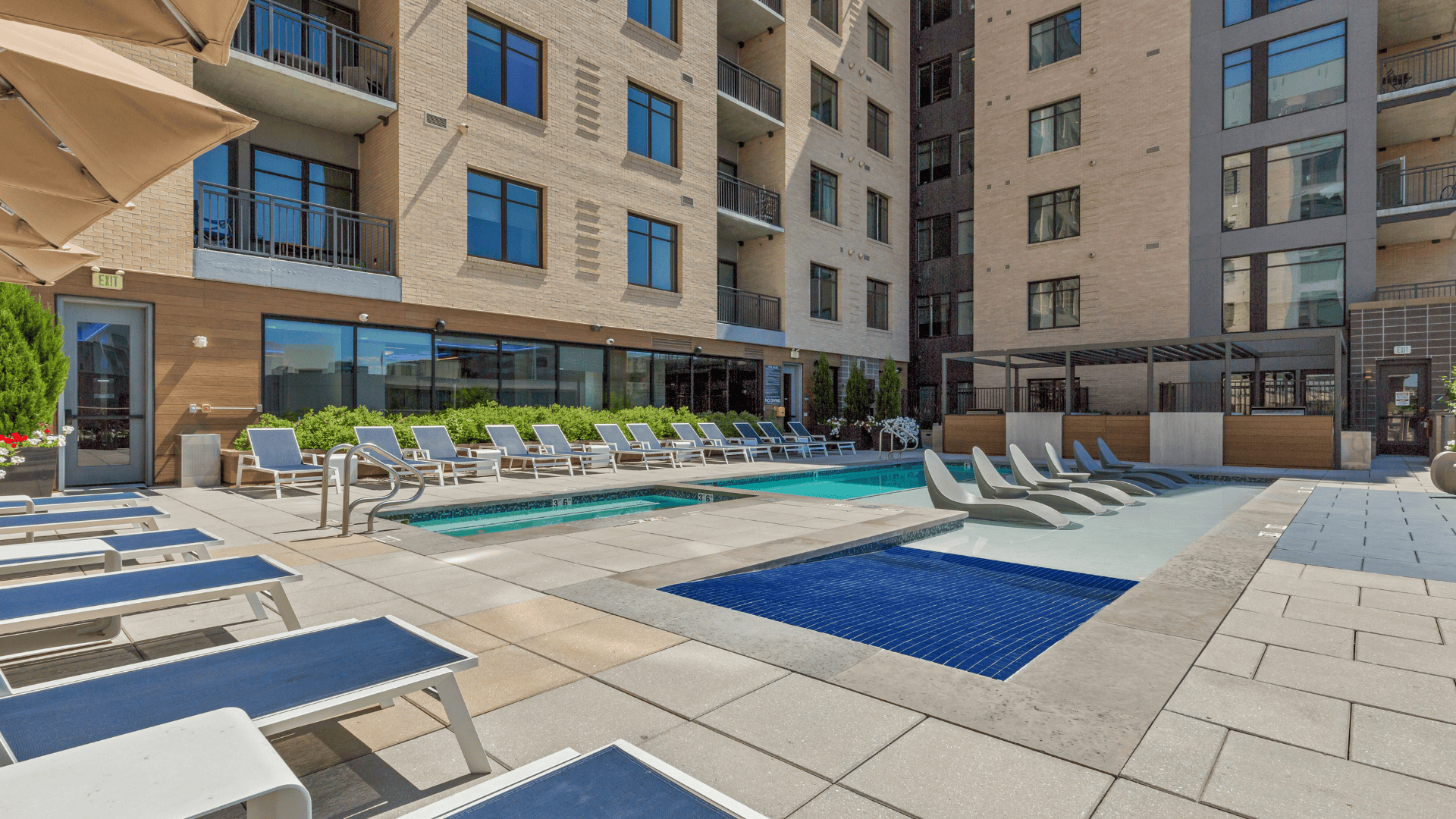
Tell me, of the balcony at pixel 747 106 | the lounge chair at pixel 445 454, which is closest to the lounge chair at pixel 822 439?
the balcony at pixel 747 106

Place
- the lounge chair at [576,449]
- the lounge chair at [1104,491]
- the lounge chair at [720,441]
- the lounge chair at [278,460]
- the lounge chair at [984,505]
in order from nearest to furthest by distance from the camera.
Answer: the lounge chair at [984,505], the lounge chair at [278,460], the lounge chair at [1104,491], the lounge chair at [576,449], the lounge chair at [720,441]

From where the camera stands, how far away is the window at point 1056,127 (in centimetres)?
2266

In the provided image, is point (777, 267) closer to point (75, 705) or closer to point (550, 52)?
point (550, 52)

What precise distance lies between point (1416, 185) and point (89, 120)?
2833 cm

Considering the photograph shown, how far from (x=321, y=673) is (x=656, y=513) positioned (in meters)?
5.64

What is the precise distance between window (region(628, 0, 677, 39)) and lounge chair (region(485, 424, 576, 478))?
1069cm

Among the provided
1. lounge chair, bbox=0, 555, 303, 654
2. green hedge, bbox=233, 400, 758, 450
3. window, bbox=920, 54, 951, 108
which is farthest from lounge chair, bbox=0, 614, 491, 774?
window, bbox=920, 54, 951, 108

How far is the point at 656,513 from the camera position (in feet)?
25.3

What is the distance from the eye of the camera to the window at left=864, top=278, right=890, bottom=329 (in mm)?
24203

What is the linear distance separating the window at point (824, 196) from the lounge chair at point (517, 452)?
1258 centimetres

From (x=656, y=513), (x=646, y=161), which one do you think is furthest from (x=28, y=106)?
(x=646, y=161)

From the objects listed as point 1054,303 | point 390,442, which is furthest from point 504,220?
point 1054,303

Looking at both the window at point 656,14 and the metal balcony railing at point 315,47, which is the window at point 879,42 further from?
the metal balcony railing at point 315,47

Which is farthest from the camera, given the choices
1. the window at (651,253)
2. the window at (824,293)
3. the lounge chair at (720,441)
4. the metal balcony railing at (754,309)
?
the window at (824,293)
